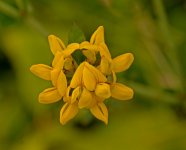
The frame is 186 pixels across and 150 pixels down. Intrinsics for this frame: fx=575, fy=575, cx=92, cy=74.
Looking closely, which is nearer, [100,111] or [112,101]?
[100,111]

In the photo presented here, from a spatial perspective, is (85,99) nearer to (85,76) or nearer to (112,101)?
(85,76)

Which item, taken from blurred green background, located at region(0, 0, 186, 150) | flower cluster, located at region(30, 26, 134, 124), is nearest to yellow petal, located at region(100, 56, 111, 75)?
flower cluster, located at region(30, 26, 134, 124)

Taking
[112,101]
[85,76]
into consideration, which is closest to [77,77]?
[85,76]

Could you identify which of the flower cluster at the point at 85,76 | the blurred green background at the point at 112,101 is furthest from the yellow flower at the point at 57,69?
the blurred green background at the point at 112,101

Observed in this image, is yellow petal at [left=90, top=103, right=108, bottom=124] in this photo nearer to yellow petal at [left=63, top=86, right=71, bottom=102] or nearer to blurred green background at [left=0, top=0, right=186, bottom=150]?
yellow petal at [left=63, top=86, right=71, bottom=102]

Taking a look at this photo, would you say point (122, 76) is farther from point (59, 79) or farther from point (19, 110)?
point (19, 110)

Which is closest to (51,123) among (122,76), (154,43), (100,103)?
(154,43)

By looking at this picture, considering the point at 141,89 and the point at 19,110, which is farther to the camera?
the point at 19,110
